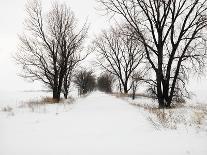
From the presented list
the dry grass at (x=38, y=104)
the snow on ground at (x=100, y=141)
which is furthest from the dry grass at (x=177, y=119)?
the dry grass at (x=38, y=104)

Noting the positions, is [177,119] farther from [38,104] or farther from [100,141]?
[38,104]

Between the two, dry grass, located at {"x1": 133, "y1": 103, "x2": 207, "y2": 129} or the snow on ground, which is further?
dry grass, located at {"x1": 133, "y1": 103, "x2": 207, "y2": 129}

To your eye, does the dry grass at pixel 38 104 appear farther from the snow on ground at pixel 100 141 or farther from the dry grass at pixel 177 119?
the dry grass at pixel 177 119

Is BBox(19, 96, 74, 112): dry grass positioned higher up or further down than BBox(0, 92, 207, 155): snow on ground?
higher up

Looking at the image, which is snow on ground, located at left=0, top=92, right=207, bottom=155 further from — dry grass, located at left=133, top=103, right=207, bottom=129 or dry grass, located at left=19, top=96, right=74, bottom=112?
dry grass, located at left=19, top=96, right=74, bottom=112

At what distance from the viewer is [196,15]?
14156mm

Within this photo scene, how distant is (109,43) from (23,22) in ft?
64.3

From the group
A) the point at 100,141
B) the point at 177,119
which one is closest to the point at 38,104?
the point at 177,119

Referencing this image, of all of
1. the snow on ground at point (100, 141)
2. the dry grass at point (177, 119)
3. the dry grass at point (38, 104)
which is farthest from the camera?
the dry grass at point (38, 104)

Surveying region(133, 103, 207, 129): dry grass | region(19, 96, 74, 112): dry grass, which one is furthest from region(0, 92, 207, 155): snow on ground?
region(19, 96, 74, 112): dry grass

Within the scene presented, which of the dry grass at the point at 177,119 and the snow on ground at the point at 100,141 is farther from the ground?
the dry grass at the point at 177,119

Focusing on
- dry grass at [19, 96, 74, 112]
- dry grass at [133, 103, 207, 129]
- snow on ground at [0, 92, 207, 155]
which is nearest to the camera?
snow on ground at [0, 92, 207, 155]

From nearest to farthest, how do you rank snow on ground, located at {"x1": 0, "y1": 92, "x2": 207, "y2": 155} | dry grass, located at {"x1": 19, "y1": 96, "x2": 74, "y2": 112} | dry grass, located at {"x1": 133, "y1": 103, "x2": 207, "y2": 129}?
snow on ground, located at {"x1": 0, "y1": 92, "x2": 207, "y2": 155}
dry grass, located at {"x1": 133, "y1": 103, "x2": 207, "y2": 129}
dry grass, located at {"x1": 19, "y1": 96, "x2": 74, "y2": 112}

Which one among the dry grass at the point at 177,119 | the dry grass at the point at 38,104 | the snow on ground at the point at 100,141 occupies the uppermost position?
the dry grass at the point at 177,119
